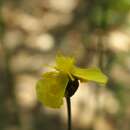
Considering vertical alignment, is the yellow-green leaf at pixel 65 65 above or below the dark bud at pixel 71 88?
above

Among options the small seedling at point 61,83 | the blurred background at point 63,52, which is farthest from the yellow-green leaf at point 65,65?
the blurred background at point 63,52

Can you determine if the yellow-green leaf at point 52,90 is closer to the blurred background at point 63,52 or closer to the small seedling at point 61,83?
the small seedling at point 61,83

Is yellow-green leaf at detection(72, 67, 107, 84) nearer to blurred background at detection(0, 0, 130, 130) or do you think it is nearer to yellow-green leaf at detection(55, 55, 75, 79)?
yellow-green leaf at detection(55, 55, 75, 79)

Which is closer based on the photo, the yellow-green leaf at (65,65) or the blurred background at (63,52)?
the yellow-green leaf at (65,65)

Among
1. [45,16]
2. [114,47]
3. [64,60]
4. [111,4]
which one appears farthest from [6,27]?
[64,60]

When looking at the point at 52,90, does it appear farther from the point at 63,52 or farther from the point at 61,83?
the point at 63,52

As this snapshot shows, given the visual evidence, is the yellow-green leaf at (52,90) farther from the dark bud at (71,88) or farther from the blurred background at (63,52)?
the blurred background at (63,52)

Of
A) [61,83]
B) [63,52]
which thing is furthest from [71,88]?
[63,52]

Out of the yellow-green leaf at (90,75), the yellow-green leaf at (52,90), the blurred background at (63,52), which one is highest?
the yellow-green leaf at (90,75)
